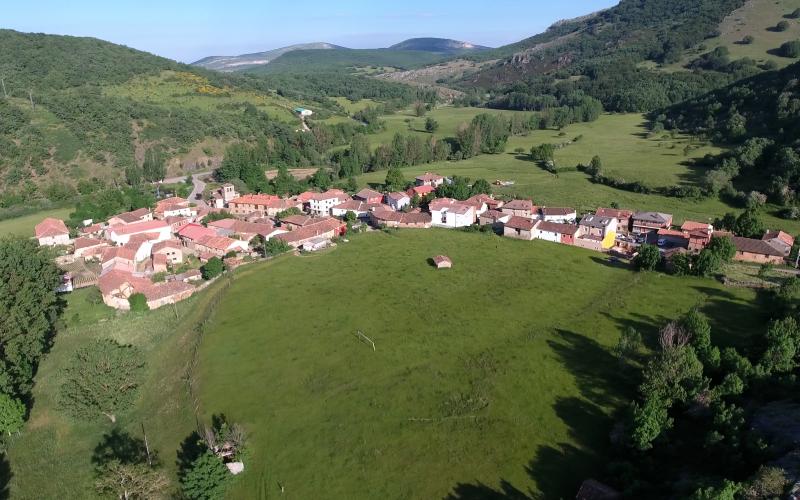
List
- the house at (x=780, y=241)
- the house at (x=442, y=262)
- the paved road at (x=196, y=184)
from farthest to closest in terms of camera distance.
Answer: the paved road at (x=196, y=184)
the house at (x=442, y=262)
the house at (x=780, y=241)

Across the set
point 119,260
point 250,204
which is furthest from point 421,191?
point 119,260

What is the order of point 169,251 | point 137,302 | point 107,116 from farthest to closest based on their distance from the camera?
point 107,116 < point 169,251 < point 137,302

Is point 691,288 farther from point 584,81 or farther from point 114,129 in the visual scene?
point 584,81

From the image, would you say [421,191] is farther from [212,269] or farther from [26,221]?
[26,221]

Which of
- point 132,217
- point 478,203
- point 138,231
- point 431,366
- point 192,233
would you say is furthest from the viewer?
point 478,203

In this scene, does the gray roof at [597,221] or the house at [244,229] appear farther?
the house at [244,229]

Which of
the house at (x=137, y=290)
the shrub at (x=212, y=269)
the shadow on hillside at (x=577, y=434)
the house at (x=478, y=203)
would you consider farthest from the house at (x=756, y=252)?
the house at (x=137, y=290)

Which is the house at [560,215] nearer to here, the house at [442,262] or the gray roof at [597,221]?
the gray roof at [597,221]
